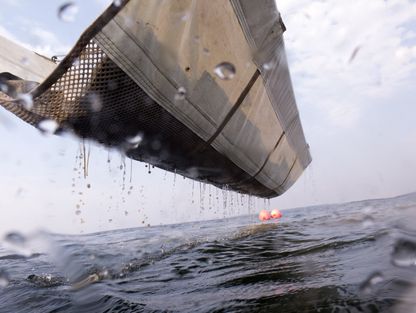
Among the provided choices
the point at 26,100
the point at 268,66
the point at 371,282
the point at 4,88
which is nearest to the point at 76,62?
the point at 26,100

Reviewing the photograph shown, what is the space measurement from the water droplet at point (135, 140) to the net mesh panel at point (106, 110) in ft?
0.26

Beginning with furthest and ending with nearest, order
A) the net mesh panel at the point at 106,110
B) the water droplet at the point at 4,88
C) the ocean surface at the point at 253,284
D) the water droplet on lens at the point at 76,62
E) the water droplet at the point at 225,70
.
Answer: the water droplet at the point at 225,70 < the water droplet at the point at 4,88 < the net mesh panel at the point at 106,110 < the water droplet on lens at the point at 76,62 < the ocean surface at the point at 253,284

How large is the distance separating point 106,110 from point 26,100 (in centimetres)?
95

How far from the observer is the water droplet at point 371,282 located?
2.81 meters

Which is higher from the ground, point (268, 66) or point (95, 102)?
point (268, 66)

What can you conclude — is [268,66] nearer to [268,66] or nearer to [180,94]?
[268,66]

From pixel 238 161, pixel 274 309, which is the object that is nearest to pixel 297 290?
pixel 274 309

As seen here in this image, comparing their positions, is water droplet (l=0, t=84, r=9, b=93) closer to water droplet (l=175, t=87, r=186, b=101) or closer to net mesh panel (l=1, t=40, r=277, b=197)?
net mesh panel (l=1, t=40, r=277, b=197)

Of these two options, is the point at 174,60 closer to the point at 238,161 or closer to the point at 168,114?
the point at 168,114

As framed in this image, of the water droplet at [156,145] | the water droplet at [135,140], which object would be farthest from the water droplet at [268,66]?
the water droplet at [135,140]

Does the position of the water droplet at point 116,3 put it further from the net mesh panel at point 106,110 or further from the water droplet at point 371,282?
the water droplet at point 371,282

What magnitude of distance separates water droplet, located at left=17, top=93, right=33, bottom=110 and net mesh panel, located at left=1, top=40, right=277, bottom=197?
0.17 ft

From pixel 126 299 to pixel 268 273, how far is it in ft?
6.32

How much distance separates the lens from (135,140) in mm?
5094
